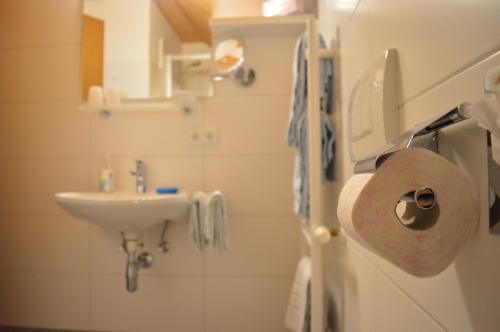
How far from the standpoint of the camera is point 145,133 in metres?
1.58

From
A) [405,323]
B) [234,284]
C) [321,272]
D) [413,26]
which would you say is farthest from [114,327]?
[413,26]

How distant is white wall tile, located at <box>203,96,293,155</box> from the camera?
60.4 inches

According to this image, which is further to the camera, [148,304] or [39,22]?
[39,22]

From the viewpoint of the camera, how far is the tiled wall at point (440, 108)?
0.29 m

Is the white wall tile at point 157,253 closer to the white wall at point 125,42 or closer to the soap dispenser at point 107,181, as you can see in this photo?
the soap dispenser at point 107,181

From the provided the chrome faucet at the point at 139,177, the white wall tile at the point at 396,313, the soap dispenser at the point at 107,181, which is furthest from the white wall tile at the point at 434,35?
the soap dispenser at the point at 107,181

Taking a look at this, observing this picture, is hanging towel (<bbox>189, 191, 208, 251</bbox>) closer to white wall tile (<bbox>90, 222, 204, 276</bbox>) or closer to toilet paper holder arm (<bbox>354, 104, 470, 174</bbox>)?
white wall tile (<bbox>90, 222, 204, 276</bbox>)

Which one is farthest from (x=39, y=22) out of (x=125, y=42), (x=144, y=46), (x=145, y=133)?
(x=145, y=133)

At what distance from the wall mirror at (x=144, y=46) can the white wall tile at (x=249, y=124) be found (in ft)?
0.71

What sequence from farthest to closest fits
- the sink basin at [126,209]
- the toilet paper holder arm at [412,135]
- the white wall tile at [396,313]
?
1. the sink basin at [126,209]
2. the white wall tile at [396,313]
3. the toilet paper holder arm at [412,135]

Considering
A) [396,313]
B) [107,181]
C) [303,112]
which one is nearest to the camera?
[396,313]

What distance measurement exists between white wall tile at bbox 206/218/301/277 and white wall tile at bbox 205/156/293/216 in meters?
0.05

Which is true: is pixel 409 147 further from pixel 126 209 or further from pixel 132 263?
pixel 132 263

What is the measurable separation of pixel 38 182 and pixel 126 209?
800 mm
